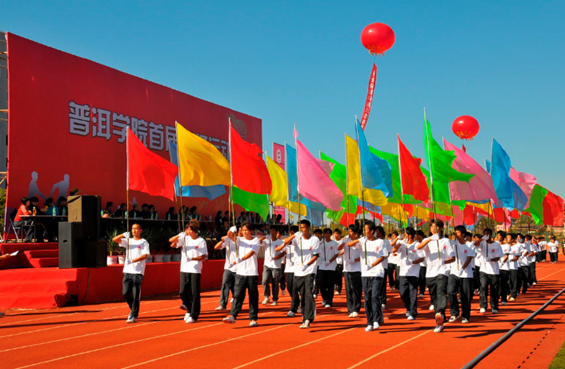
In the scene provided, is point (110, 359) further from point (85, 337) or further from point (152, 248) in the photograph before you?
point (152, 248)

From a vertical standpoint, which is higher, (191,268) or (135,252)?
(135,252)

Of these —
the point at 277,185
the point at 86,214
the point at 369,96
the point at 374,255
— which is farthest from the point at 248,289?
the point at 369,96

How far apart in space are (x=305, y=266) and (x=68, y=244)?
5.81 m

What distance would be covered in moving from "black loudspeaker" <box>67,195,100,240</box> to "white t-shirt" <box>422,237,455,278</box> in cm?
755

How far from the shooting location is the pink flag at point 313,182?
516 inches

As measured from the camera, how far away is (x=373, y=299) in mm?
9867

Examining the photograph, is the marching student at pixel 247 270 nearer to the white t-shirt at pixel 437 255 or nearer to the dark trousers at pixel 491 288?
the white t-shirt at pixel 437 255

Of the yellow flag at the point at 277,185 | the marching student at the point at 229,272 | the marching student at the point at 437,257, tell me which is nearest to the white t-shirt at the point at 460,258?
the marching student at the point at 437,257

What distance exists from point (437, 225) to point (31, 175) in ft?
40.9

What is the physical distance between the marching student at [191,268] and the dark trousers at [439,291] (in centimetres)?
417

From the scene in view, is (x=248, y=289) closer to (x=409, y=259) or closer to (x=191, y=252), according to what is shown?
(x=191, y=252)

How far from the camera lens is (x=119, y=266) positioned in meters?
15.2

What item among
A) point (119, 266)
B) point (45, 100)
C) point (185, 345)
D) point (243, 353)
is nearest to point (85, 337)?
point (185, 345)

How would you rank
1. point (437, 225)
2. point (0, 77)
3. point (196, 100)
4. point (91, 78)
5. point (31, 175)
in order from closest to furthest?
point (437, 225)
point (31, 175)
point (91, 78)
point (196, 100)
point (0, 77)
